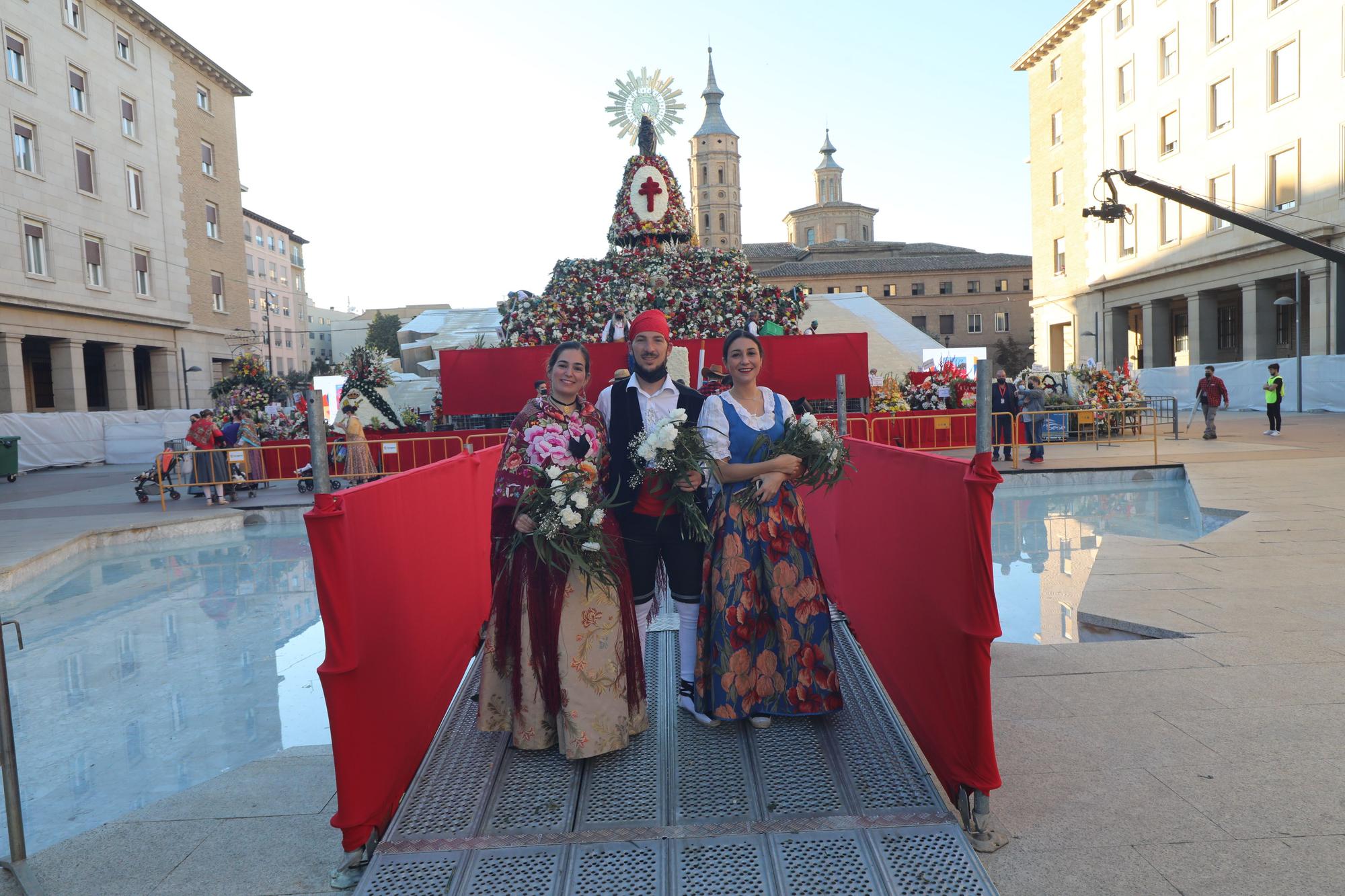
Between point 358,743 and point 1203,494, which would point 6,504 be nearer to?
point 358,743

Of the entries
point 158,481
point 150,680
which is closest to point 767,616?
point 150,680

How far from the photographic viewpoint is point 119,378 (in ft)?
95.5

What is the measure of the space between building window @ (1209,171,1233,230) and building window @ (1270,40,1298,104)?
9.95 ft

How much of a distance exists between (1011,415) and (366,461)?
11.0 m

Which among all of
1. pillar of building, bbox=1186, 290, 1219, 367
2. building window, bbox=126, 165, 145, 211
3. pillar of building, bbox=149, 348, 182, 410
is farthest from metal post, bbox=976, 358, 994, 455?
pillar of building, bbox=1186, 290, 1219, 367

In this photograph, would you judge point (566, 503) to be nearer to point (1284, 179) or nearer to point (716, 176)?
point (1284, 179)

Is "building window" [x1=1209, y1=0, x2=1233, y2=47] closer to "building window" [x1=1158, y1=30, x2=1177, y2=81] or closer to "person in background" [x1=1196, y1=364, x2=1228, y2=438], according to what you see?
"building window" [x1=1158, y1=30, x2=1177, y2=81]

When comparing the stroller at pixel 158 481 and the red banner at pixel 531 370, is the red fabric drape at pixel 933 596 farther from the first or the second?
the stroller at pixel 158 481

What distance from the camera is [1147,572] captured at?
6812 mm

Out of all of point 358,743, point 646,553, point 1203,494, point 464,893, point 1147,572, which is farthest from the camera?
point 1203,494

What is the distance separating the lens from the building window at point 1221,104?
30656 mm

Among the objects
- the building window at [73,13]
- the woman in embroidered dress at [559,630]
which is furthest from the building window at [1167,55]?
the building window at [73,13]

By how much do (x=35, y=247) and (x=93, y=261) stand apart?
8.27 ft

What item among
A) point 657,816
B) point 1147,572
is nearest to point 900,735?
point 657,816
